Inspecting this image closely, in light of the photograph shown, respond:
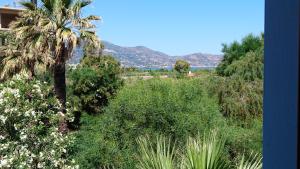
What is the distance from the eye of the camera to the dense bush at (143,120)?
14.1 m

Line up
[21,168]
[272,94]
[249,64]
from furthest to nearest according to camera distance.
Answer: [249,64] < [21,168] < [272,94]

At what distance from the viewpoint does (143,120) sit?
14594 millimetres

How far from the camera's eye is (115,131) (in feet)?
48.8

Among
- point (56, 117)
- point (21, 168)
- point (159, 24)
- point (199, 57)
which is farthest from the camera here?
point (199, 57)

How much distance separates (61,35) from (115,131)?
11.9 feet

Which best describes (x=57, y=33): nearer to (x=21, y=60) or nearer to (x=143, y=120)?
(x=21, y=60)

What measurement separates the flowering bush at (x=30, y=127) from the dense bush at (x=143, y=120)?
12.7ft

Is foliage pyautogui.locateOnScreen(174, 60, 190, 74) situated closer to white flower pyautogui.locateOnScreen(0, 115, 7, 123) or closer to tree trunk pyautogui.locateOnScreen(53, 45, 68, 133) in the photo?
tree trunk pyautogui.locateOnScreen(53, 45, 68, 133)

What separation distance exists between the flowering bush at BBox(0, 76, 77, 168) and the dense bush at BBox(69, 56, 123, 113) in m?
12.7

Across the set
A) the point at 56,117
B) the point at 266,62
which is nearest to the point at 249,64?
the point at 56,117

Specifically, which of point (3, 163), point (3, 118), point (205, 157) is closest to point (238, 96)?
point (3, 118)

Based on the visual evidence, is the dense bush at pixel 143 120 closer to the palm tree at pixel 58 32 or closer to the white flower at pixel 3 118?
the palm tree at pixel 58 32

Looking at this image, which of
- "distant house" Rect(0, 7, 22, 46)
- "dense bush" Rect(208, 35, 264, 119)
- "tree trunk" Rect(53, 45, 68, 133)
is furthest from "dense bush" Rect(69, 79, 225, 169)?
"distant house" Rect(0, 7, 22, 46)

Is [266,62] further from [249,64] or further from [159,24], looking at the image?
[159,24]
